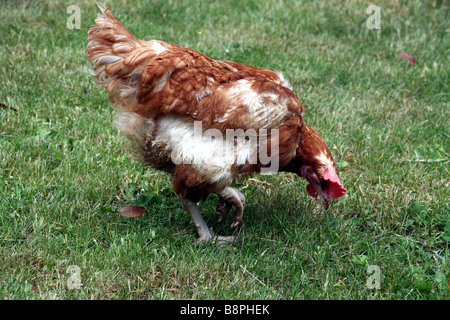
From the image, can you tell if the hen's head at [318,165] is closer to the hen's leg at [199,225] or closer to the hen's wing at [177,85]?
the hen's wing at [177,85]

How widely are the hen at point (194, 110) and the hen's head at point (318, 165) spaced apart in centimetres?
3

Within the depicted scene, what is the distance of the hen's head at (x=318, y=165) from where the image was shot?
3256mm

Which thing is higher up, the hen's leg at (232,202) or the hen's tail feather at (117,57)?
the hen's tail feather at (117,57)


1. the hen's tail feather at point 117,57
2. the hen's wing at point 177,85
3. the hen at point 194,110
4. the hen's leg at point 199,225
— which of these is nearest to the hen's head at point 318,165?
the hen at point 194,110

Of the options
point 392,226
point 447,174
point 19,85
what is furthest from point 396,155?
point 19,85

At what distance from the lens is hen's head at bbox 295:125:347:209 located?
3.26 m

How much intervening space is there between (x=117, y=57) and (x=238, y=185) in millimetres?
1605

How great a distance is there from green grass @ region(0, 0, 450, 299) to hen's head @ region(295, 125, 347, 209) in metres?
0.35

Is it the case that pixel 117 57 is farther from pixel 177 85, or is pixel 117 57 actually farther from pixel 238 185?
pixel 238 185

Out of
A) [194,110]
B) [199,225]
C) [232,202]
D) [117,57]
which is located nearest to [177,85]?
[194,110]

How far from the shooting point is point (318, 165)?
3.28 m

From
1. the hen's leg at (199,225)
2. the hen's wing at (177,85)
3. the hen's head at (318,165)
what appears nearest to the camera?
the hen's wing at (177,85)

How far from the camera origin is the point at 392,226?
11.7 feet

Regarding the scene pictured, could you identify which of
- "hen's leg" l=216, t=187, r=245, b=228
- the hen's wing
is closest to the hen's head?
the hen's wing
